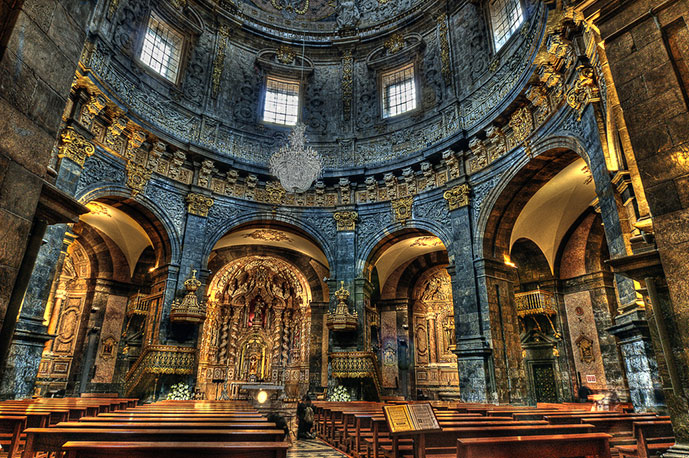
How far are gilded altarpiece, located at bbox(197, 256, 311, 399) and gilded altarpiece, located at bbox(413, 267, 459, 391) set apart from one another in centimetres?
522

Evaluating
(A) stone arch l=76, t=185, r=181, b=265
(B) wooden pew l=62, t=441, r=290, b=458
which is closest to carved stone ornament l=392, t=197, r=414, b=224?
(A) stone arch l=76, t=185, r=181, b=265

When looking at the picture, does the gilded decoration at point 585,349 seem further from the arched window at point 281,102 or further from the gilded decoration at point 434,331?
the arched window at point 281,102

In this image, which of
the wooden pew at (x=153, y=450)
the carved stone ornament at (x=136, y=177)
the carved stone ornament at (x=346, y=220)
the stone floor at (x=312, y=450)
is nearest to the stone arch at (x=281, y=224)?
the carved stone ornament at (x=346, y=220)

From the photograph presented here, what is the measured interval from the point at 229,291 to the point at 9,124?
54.7ft

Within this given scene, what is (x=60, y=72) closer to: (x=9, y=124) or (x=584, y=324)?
(x=9, y=124)

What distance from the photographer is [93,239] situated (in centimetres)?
1634

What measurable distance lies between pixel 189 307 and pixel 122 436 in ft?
31.6

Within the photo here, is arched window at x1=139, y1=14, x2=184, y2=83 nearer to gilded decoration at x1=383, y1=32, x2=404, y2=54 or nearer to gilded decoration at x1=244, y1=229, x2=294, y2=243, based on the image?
gilded decoration at x1=244, y1=229, x2=294, y2=243

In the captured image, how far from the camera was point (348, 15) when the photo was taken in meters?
17.9

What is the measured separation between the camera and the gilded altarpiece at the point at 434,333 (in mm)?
18422

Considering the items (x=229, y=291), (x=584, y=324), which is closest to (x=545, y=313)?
(x=584, y=324)

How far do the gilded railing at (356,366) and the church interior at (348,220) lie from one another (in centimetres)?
8

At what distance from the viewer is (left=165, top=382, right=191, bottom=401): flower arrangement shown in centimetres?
1209

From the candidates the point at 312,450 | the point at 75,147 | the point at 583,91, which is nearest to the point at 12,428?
the point at 312,450
